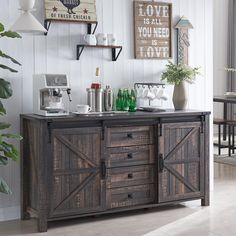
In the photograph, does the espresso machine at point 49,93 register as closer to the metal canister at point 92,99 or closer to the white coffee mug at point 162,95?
the metal canister at point 92,99

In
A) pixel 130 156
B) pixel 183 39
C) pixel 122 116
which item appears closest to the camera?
pixel 122 116

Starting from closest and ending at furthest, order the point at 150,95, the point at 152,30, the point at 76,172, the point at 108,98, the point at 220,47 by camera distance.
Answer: the point at 76,172, the point at 108,98, the point at 150,95, the point at 152,30, the point at 220,47

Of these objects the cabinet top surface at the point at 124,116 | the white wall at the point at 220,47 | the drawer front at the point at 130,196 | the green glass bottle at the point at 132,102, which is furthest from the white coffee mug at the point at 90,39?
the white wall at the point at 220,47

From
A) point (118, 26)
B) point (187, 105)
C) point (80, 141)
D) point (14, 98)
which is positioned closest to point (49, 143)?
point (80, 141)

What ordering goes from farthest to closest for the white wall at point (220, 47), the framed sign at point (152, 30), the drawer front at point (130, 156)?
the white wall at point (220, 47), the framed sign at point (152, 30), the drawer front at point (130, 156)

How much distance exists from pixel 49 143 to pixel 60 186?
0.36 m

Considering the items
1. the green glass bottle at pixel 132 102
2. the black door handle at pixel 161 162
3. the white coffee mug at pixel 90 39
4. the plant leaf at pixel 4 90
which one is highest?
the white coffee mug at pixel 90 39

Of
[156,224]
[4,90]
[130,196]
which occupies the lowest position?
[156,224]

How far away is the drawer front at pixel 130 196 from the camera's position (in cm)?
457

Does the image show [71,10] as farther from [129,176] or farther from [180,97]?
[129,176]

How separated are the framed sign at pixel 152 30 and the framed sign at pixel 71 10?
19.3 inches

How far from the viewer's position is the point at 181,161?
16.0 feet

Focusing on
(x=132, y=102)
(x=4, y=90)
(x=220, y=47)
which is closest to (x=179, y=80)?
(x=132, y=102)

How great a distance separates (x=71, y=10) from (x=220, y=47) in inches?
202
